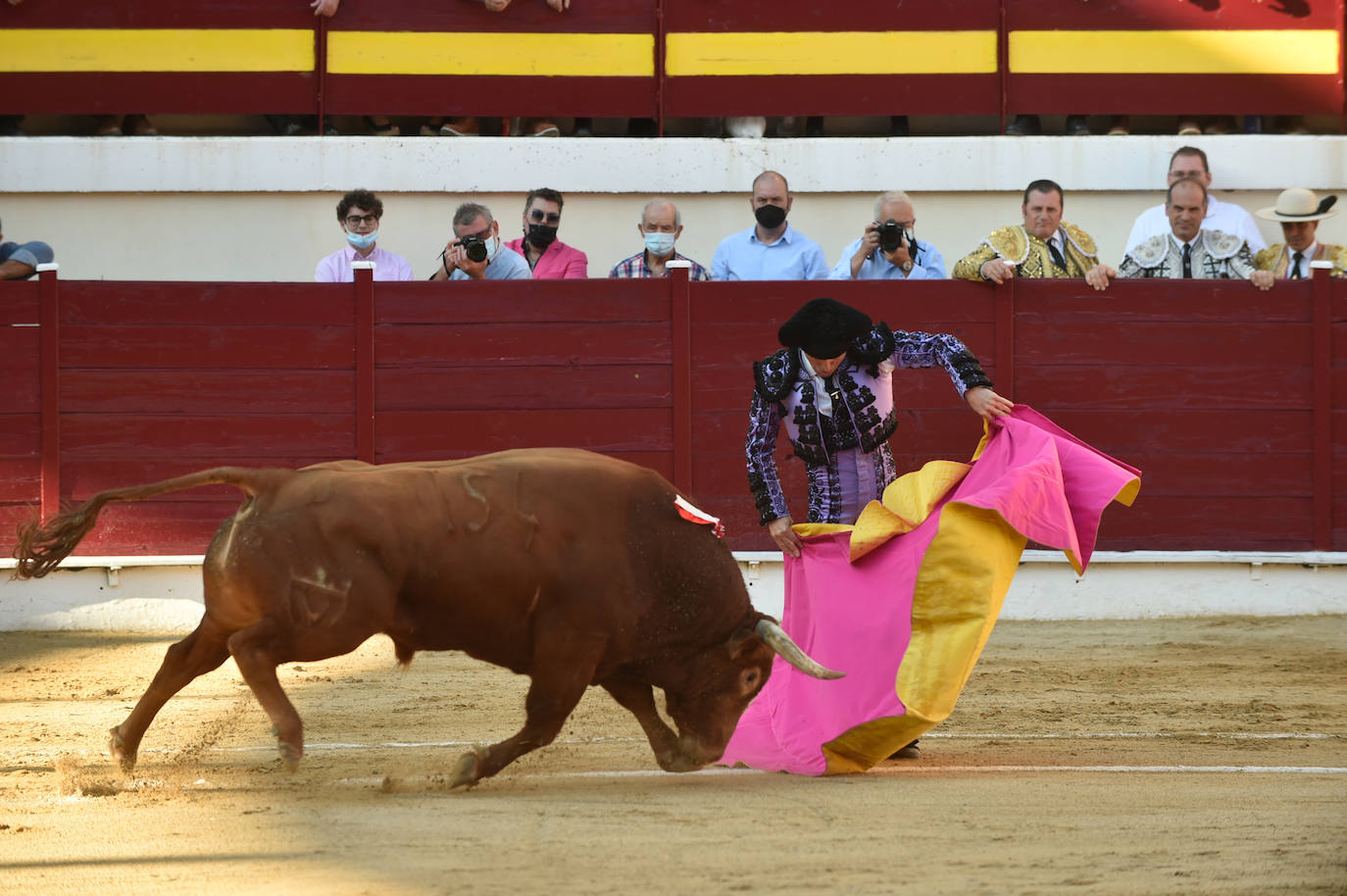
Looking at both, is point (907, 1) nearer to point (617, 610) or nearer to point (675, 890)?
point (617, 610)

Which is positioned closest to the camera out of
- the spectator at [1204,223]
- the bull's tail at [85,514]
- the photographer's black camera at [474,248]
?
the bull's tail at [85,514]

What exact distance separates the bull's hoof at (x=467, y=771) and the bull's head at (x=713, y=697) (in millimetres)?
508

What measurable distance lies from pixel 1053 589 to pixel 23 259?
464 centimetres

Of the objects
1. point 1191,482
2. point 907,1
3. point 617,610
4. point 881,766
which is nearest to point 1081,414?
point 1191,482

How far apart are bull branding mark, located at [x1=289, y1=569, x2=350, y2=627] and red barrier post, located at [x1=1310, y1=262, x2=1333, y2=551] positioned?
503 centimetres

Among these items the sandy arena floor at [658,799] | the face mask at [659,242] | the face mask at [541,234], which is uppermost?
the face mask at [541,234]

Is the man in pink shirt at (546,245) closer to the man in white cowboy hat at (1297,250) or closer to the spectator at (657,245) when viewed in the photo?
the spectator at (657,245)

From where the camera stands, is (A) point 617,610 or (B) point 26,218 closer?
(A) point 617,610

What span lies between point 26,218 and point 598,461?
5544 millimetres

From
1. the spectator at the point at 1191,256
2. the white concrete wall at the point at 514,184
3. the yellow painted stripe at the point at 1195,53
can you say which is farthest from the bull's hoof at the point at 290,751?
the yellow painted stripe at the point at 1195,53

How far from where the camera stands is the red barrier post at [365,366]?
733 centimetres

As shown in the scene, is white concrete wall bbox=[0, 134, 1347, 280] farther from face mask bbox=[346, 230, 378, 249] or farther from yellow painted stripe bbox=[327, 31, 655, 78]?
face mask bbox=[346, 230, 378, 249]

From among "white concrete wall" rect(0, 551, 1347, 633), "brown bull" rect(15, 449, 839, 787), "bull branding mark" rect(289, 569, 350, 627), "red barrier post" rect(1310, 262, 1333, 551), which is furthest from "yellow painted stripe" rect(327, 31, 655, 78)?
"bull branding mark" rect(289, 569, 350, 627)

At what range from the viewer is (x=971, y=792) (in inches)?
153
